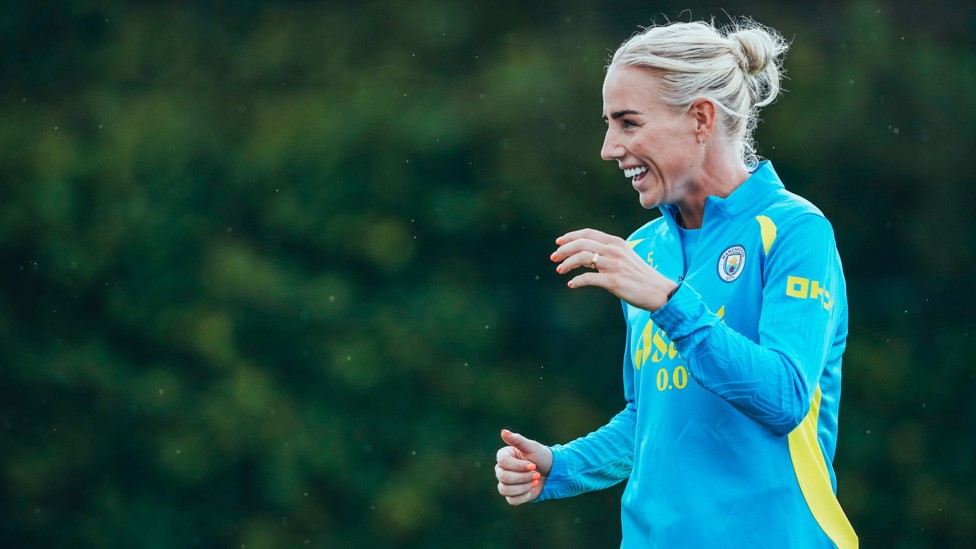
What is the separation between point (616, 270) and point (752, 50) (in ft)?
2.24

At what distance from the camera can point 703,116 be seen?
2.42m

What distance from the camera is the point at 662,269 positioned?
98.0 inches

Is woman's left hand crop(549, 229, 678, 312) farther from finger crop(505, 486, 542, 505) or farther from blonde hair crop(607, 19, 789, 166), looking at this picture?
finger crop(505, 486, 542, 505)

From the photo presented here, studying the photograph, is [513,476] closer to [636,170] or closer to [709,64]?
[636,170]

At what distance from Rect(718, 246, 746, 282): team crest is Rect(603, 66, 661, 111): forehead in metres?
0.32

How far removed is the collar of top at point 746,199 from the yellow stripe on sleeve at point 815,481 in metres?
0.36

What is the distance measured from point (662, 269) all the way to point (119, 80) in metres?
6.03

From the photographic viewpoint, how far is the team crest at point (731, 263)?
2.27m

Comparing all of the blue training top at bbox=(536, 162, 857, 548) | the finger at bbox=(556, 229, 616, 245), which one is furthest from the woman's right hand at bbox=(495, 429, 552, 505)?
the finger at bbox=(556, 229, 616, 245)

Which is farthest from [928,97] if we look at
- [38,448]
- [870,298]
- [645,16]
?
[38,448]

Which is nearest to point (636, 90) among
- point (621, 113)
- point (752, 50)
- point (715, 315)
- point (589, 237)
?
point (621, 113)

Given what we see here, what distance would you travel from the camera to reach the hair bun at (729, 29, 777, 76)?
2.48 m

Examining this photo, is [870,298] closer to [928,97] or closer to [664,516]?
[928,97]

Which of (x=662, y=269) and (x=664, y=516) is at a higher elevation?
(x=662, y=269)
